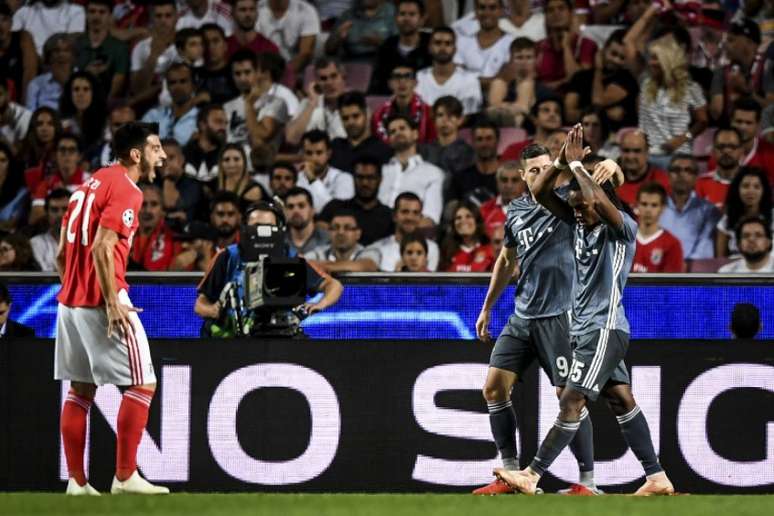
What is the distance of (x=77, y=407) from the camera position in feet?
22.8

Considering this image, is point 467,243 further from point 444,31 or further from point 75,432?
point 75,432

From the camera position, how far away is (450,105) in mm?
12328

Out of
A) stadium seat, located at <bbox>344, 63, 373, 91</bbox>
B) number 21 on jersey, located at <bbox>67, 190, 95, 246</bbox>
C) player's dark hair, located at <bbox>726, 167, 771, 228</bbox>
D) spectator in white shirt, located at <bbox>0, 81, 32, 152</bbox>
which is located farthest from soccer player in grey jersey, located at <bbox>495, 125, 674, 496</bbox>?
spectator in white shirt, located at <bbox>0, 81, 32, 152</bbox>

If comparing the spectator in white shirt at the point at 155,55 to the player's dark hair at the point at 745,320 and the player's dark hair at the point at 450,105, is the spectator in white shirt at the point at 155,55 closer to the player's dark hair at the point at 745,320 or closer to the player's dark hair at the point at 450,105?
the player's dark hair at the point at 450,105

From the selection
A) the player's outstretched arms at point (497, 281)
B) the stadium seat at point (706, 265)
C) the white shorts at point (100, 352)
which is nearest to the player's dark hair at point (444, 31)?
the stadium seat at point (706, 265)

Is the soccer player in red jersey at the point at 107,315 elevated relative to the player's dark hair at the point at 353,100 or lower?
lower

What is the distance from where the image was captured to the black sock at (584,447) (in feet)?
24.9

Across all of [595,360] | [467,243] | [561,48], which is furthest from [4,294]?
[561,48]

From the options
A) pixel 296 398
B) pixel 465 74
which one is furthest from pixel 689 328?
pixel 465 74

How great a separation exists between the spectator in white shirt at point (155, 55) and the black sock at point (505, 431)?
6.83 meters

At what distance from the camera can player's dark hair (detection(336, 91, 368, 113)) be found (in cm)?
1251

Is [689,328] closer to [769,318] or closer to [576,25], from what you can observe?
[769,318]

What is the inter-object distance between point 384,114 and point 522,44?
4.58 ft

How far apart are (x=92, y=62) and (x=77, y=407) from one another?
734cm
